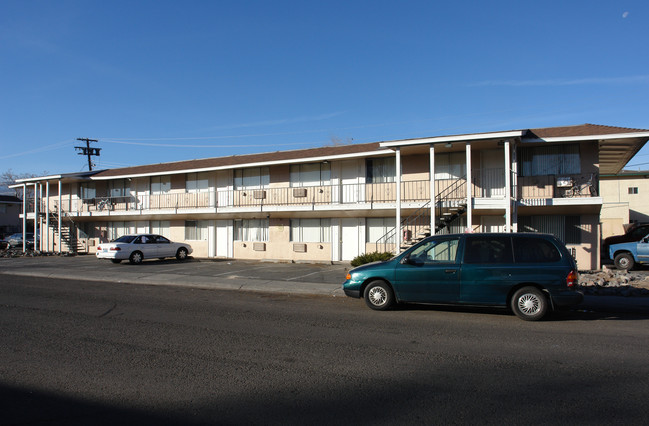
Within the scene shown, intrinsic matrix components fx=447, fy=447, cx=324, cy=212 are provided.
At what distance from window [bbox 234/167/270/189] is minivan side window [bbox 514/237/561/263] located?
16.5 m

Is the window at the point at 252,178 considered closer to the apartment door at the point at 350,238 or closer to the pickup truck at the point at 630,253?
the apartment door at the point at 350,238

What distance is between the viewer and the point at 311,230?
22.8 meters

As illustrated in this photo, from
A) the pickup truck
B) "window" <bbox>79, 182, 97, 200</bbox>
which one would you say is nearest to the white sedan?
"window" <bbox>79, 182, 97, 200</bbox>

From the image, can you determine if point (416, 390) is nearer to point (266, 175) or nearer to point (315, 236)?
point (315, 236)

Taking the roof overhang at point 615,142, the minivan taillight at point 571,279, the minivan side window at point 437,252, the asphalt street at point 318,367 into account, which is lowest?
the asphalt street at point 318,367

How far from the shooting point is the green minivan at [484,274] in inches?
340

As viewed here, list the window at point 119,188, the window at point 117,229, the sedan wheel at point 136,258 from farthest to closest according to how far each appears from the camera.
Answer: the window at point 117,229
the window at point 119,188
the sedan wheel at point 136,258

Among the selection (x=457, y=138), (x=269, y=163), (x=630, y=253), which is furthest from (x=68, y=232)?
(x=630, y=253)

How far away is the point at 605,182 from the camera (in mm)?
35844

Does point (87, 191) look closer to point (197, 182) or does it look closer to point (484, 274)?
point (197, 182)

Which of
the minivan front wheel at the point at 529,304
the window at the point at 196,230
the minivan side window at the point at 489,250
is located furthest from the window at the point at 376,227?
the minivan front wheel at the point at 529,304

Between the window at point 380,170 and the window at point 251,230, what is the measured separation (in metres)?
6.63

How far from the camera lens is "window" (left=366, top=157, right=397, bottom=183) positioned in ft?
66.9

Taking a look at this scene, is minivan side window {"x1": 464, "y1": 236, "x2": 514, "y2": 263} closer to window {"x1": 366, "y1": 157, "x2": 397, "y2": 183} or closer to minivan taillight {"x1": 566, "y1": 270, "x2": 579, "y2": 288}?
minivan taillight {"x1": 566, "y1": 270, "x2": 579, "y2": 288}
